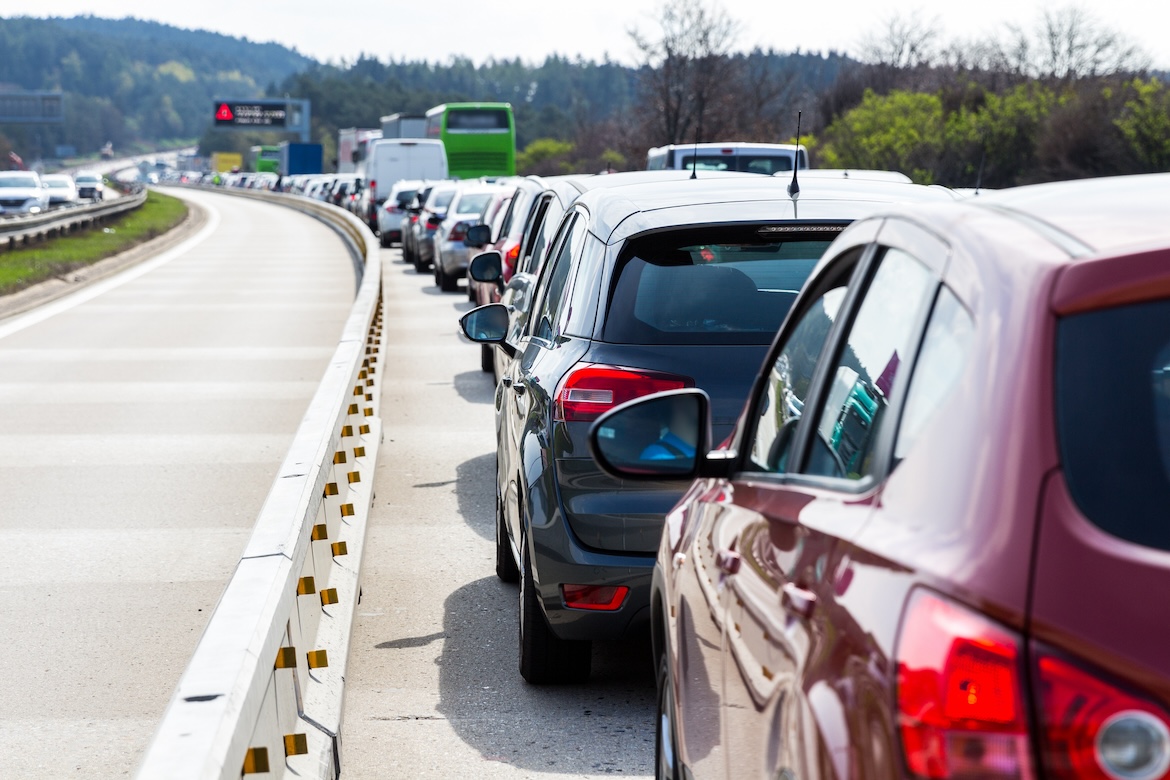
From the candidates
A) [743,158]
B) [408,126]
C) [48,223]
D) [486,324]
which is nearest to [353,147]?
[408,126]

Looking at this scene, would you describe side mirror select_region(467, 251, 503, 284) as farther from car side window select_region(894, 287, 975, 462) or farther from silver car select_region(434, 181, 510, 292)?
silver car select_region(434, 181, 510, 292)

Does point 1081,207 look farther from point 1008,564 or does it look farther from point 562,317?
point 562,317

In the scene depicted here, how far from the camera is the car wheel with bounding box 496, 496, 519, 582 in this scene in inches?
285

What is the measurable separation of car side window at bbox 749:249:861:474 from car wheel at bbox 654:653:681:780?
590mm

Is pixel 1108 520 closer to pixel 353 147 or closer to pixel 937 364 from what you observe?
pixel 937 364

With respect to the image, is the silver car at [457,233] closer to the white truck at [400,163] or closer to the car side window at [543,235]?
the car side window at [543,235]

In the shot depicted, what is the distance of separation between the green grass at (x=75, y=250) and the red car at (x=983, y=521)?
81.5 feet

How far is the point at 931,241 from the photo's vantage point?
2.34 metres

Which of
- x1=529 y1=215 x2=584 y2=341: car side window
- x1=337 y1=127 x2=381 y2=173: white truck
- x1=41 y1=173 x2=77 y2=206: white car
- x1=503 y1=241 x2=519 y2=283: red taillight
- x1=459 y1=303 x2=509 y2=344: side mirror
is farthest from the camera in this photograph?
x1=337 y1=127 x2=381 y2=173: white truck

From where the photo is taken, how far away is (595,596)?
5289 mm

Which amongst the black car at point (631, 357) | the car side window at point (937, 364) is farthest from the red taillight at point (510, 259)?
the car side window at point (937, 364)

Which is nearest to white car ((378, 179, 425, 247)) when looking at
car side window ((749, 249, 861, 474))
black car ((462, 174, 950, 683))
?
black car ((462, 174, 950, 683))

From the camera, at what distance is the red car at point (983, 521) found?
173cm

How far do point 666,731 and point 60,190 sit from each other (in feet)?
242
